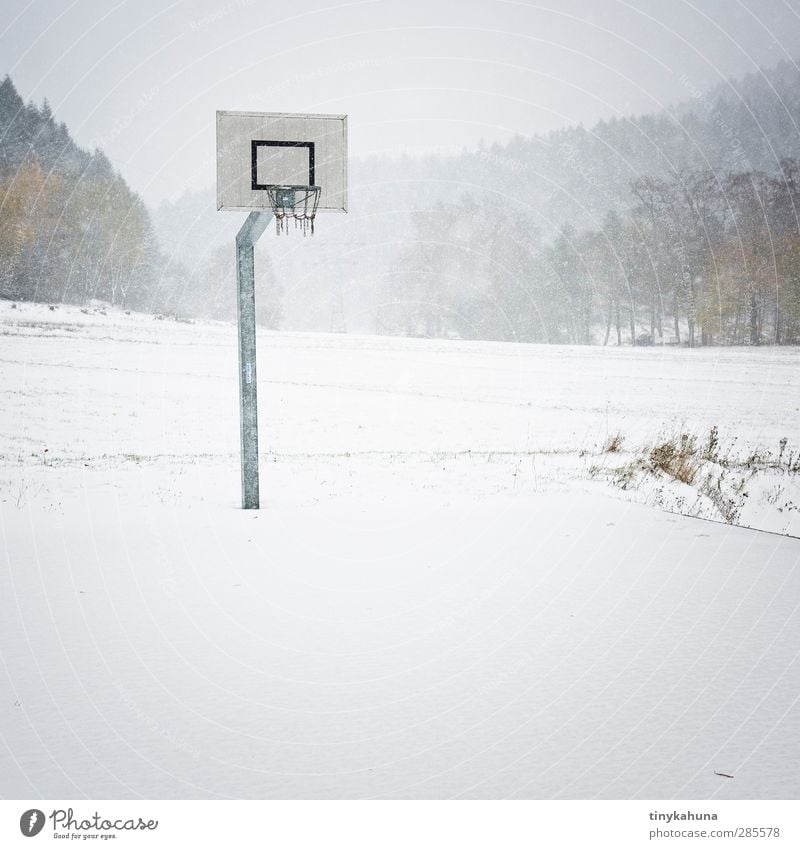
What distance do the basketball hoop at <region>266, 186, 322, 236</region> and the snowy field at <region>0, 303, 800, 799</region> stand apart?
13.0ft

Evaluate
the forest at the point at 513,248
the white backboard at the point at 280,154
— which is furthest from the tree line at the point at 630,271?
the white backboard at the point at 280,154

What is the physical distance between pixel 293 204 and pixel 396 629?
6237 mm

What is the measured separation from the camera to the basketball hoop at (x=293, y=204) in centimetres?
870

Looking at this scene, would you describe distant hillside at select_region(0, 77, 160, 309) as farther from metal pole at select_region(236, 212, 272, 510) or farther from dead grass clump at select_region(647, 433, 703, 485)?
dead grass clump at select_region(647, 433, 703, 485)

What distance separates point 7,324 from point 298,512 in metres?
28.3

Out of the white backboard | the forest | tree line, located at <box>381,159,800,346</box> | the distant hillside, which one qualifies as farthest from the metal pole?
tree line, located at <box>381,159,800,346</box>

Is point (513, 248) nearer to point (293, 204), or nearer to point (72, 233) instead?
point (72, 233)

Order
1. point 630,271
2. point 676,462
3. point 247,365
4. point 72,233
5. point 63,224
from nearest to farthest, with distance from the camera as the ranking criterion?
point 247,365
point 676,462
point 63,224
point 72,233
point 630,271

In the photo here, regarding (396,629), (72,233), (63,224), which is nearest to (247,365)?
(396,629)

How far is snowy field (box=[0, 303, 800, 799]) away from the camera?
298cm

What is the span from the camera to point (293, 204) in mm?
8773

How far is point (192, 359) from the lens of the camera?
2916 cm
